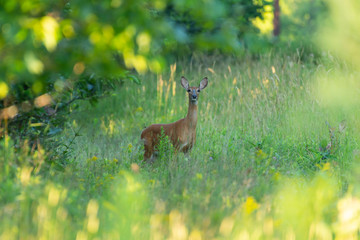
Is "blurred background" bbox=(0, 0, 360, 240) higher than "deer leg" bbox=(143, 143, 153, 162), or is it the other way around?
"blurred background" bbox=(0, 0, 360, 240)

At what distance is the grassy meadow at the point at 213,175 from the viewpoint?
12.8ft

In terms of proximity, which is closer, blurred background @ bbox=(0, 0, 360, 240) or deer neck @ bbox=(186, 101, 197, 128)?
blurred background @ bbox=(0, 0, 360, 240)

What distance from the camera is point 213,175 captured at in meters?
5.31

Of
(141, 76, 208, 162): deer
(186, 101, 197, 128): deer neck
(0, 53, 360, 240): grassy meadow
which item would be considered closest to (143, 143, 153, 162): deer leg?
(141, 76, 208, 162): deer

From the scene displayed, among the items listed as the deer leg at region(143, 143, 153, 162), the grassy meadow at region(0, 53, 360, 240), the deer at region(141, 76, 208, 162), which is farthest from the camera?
the deer leg at region(143, 143, 153, 162)

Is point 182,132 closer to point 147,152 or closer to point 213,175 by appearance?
point 147,152

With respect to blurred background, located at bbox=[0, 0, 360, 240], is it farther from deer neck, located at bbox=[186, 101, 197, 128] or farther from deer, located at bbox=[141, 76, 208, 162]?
deer neck, located at bbox=[186, 101, 197, 128]

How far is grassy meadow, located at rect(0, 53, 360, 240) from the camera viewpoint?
12.8 ft


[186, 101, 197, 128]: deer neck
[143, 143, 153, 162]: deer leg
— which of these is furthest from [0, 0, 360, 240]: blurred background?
[186, 101, 197, 128]: deer neck

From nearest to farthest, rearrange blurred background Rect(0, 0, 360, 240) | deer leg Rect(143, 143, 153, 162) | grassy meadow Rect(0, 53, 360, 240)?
blurred background Rect(0, 0, 360, 240) → grassy meadow Rect(0, 53, 360, 240) → deer leg Rect(143, 143, 153, 162)

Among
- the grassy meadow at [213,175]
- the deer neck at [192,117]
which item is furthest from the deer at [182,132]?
the grassy meadow at [213,175]

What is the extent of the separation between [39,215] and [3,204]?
638 millimetres

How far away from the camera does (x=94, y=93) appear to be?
5.82 meters

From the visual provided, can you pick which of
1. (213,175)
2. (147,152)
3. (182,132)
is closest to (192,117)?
(182,132)
